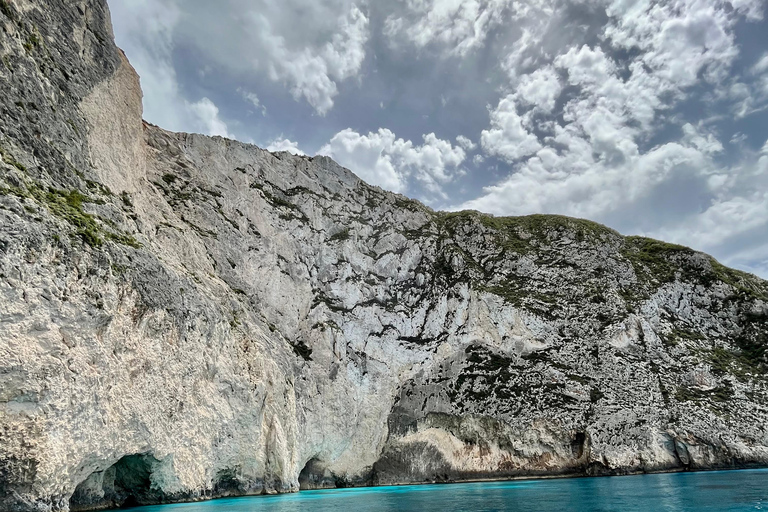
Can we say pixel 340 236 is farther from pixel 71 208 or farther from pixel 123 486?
pixel 123 486

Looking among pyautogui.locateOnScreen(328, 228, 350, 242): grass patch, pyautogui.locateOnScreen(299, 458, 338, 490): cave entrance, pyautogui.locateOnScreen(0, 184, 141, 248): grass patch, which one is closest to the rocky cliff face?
pyautogui.locateOnScreen(0, 184, 141, 248): grass patch

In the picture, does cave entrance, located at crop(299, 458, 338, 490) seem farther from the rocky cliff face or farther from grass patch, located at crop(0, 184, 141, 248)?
grass patch, located at crop(0, 184, 141, 248)

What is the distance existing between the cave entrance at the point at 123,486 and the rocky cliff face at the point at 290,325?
180mm

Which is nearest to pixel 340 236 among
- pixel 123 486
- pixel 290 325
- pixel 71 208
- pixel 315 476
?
pixel 290 325

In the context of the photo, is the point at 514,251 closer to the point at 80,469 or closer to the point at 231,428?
the point at 231,428

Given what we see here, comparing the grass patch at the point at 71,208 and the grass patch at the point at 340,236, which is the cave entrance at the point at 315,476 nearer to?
the grass patch at the point at 340,236

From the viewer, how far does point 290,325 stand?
145 feet

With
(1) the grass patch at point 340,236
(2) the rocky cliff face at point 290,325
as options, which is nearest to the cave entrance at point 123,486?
(2) the rocky cliff face at point 290,325

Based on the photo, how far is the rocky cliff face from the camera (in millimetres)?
19234

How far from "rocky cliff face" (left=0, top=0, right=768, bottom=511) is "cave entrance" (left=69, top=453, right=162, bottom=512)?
0.18m

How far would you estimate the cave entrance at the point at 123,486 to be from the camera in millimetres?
22219

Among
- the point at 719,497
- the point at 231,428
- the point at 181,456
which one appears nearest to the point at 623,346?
the point at 719,497

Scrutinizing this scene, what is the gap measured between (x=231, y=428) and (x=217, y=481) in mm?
4351

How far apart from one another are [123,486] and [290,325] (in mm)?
20480
